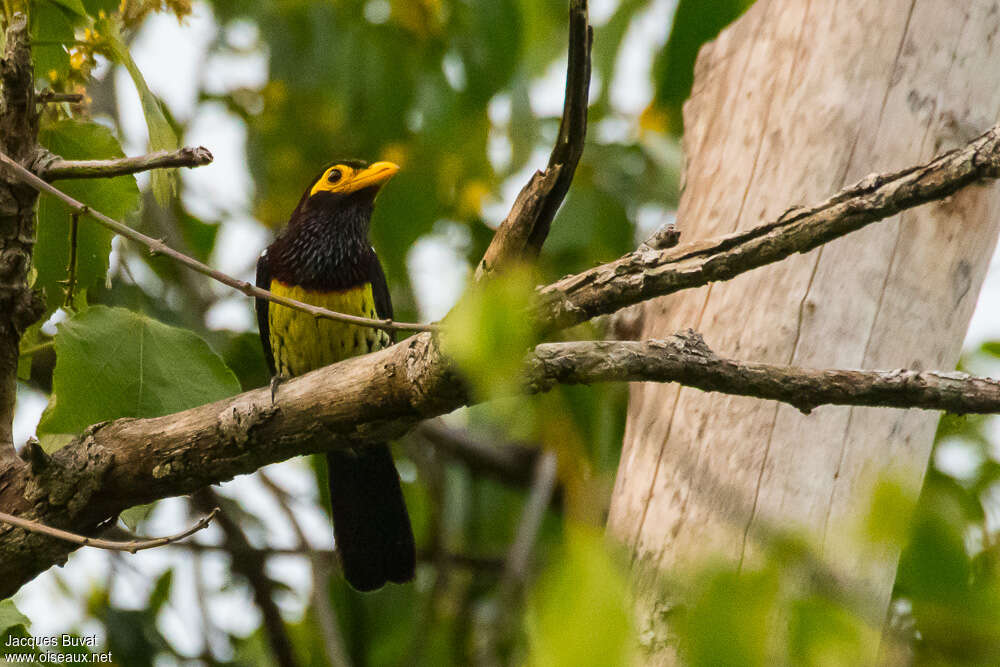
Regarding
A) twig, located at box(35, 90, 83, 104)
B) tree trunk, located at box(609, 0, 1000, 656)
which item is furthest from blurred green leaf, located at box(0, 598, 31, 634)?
tree trunk, located at box(609, 0, 1000, 656)

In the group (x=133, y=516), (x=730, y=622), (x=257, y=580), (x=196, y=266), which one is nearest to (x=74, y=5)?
(x=196, y=266)

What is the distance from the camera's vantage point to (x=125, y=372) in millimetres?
2557

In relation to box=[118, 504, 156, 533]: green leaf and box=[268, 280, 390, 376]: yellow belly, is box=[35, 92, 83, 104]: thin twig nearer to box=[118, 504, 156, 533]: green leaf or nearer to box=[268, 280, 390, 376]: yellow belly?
box=[118, 504, 156, 533]: green leaf

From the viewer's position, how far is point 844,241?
2.80 m

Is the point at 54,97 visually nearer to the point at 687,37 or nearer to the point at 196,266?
the point at 196,266

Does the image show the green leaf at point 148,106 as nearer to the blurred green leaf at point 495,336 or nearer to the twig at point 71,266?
the twig at point 71,266

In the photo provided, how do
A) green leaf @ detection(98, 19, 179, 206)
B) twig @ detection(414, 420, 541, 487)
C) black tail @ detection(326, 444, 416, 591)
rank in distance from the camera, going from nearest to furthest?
green leaf @ detection(98, 19, 179, 206)
black tail @ detection(326, 444, 416, 591)
twig @ detection(414, 420, 541, 487)

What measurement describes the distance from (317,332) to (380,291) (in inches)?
14.2

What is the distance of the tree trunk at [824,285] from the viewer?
2.70m

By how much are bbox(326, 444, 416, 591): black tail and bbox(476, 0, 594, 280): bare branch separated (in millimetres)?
1770

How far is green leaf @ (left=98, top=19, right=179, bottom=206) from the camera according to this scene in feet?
7.39

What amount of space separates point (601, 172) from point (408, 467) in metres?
1.98

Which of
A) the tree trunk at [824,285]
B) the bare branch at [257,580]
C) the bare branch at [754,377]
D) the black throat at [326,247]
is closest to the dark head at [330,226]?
the black throat at [326,247]

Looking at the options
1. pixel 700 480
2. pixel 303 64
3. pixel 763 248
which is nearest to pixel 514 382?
pixel 763 248
